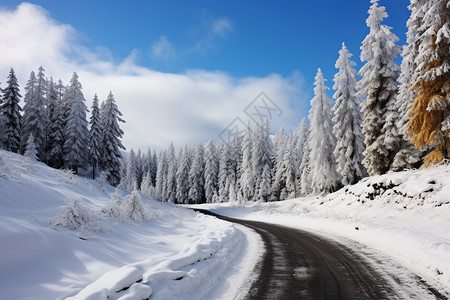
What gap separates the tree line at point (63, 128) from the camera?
38156 millimetres

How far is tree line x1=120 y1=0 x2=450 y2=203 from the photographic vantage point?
16.0 m

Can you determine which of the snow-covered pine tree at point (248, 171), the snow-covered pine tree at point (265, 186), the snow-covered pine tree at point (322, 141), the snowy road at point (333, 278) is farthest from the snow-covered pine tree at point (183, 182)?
the snowy road at point (333, 278)

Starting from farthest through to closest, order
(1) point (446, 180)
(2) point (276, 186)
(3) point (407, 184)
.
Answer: (2) point (276, 186) → (3) point (407, 184) → (1) point (446, 180)

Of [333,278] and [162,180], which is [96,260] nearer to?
[333,278]

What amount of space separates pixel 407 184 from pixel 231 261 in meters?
12.7

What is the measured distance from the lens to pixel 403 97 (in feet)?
65.9

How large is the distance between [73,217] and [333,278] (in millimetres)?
7601

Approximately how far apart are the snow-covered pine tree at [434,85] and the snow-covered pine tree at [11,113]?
4593cm

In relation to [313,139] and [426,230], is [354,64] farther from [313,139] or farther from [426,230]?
[426,230]

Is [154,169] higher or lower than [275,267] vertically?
higher

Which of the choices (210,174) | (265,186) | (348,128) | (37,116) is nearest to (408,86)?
(348,128)

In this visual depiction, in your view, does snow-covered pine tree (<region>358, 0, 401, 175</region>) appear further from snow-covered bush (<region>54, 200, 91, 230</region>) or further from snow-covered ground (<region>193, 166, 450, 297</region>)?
snow-covered bush (<region>54, 200, 91, 230</region>)

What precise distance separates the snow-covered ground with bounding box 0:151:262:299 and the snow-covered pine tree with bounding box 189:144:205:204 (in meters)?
60.3

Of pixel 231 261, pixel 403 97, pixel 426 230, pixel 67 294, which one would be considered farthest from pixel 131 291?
pixel 403 97
